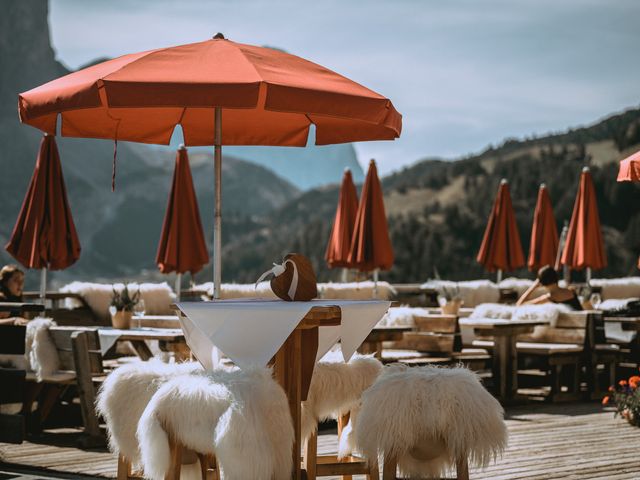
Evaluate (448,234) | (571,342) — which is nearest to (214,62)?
(571,342)

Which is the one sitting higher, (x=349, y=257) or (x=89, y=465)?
(x=349, y=257)

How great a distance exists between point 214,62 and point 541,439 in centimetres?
365

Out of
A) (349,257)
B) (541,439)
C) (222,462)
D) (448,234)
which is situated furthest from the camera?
(448,234)

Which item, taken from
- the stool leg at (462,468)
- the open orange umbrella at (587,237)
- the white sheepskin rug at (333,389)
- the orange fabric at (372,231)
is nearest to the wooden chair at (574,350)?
the orange fabric at (372,231)

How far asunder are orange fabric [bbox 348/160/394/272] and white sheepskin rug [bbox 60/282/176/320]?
2487 millimetres

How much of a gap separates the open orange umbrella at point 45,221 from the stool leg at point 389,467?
5070 millimetres

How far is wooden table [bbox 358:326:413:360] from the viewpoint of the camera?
23.0ft

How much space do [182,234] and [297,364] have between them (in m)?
5.70

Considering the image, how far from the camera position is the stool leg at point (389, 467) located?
4211 mm

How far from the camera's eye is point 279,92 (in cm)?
429

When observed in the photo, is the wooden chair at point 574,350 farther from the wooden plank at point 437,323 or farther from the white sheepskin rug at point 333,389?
the white sheepskin rug at point 333,389

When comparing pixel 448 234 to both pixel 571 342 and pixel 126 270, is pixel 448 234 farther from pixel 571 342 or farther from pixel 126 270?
Result: pixel 126 270

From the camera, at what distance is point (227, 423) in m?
3.85

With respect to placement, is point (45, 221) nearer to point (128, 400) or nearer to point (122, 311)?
point (122, 311)
